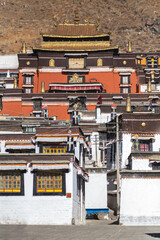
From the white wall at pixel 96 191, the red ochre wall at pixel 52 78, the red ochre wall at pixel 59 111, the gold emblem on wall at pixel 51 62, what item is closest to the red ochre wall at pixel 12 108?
the red ochre wall at pixel 59 111

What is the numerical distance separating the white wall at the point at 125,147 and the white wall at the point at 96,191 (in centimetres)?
553

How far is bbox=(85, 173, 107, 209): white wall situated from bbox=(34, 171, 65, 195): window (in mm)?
11169

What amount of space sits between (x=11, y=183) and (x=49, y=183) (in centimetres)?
231

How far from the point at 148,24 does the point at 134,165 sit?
108991 mm

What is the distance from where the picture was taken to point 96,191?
4744 centimetres

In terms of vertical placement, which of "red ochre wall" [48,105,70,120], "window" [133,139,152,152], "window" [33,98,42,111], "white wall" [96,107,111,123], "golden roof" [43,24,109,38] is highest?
"golden roof" [43,24,109,38]

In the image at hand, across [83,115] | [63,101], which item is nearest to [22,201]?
[83,115]

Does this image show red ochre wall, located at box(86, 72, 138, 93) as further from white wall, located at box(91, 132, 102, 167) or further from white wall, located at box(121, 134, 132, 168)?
white wall, located at box(121, 134, 132, 168)

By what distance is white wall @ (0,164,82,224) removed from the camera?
35.5m

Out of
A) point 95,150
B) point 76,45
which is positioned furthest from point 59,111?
point 95,150

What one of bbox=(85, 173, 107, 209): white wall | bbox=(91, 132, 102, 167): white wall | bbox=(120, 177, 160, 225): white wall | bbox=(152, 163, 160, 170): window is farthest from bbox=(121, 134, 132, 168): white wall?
bbox=(120, 177, 160, 225): white wall

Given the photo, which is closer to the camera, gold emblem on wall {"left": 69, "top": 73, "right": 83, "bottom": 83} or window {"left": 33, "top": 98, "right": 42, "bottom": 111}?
window {"left": 33, "top": 98, "right": 42, "bottom": 111}

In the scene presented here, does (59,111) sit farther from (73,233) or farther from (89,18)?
(89,18)

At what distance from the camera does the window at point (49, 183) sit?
36.0 m
